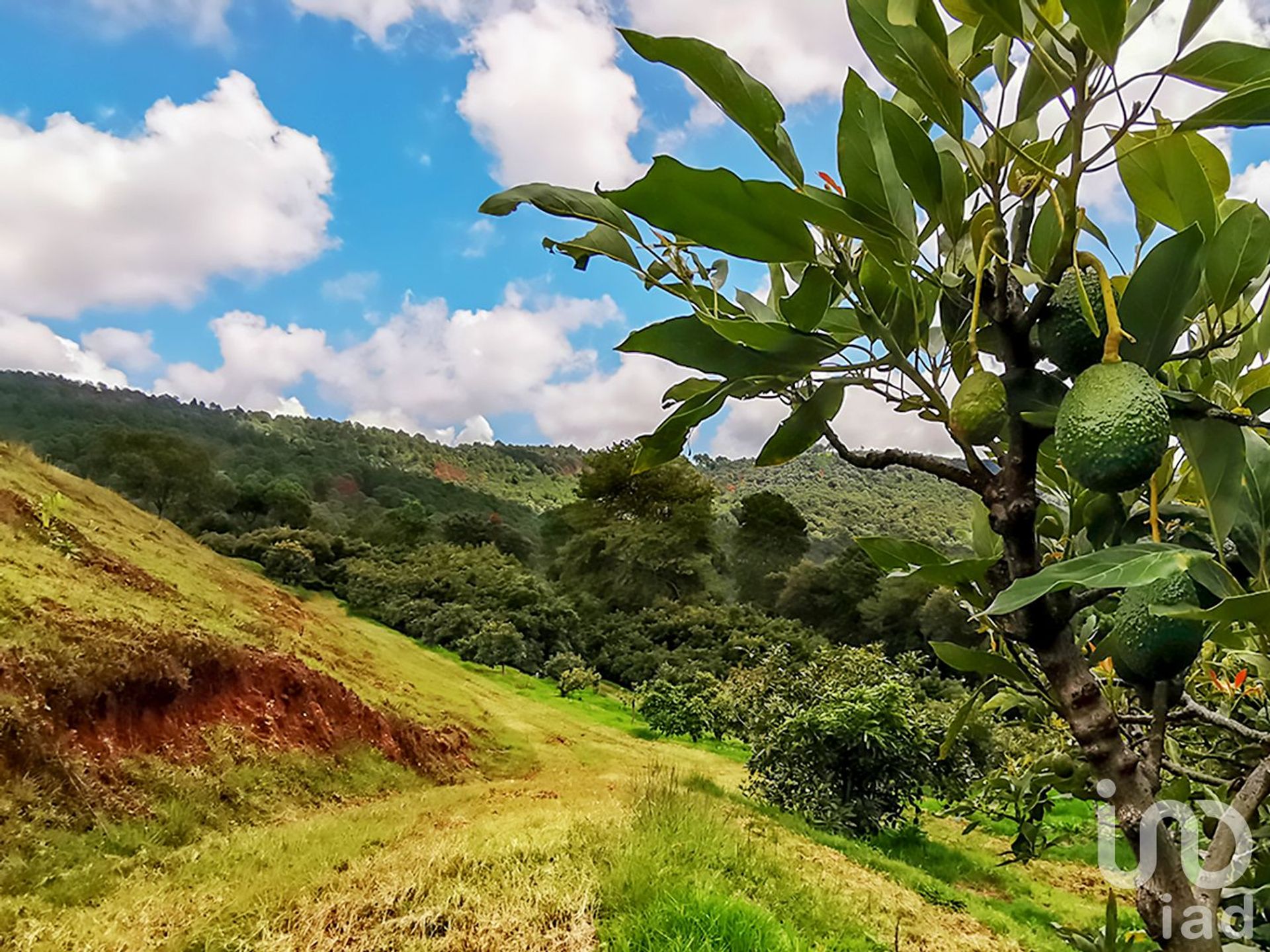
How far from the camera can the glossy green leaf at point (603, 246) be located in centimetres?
74

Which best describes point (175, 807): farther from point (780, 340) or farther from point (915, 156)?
point (915, 156)

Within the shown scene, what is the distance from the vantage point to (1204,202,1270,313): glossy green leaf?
564mm

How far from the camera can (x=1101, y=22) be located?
0.47 meters

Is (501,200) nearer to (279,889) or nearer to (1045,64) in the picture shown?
(1045,64)

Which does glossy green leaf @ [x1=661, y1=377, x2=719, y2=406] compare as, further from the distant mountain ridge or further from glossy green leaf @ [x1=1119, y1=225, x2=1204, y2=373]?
the distant mountain ridge

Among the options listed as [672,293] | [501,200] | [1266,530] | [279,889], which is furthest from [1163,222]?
[279,889]

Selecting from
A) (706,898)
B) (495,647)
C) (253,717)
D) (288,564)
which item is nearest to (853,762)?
(706,898)

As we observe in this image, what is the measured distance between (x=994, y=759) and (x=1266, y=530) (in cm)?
1011

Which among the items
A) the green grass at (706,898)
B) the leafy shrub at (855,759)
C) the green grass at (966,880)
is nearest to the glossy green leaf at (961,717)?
the green grass at (706,898)

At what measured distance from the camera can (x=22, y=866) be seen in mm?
3393

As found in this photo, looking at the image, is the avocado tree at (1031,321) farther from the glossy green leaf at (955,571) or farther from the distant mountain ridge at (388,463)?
the distant mountain ridge at (388,463)

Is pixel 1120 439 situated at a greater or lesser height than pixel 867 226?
lesser

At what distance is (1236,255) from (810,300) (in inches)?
13.2

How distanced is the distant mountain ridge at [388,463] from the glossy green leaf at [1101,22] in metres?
14.4
